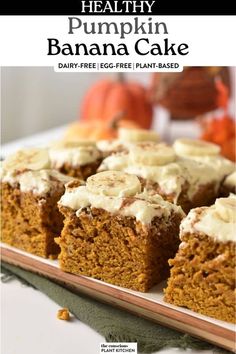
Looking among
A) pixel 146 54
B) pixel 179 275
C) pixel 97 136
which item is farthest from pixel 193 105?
pixel 179 275

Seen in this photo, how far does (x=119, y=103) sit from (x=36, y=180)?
260 centimetres

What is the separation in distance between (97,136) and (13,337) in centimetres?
226

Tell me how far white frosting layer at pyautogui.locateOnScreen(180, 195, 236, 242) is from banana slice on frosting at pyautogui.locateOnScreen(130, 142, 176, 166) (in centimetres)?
69

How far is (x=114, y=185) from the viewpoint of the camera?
2.61 meters

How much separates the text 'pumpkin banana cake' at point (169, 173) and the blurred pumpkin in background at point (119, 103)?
212cm

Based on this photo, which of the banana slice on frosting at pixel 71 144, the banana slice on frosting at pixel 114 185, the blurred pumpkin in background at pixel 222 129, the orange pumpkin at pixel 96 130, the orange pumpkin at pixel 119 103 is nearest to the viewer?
the banana slice on frosting at pixel 114 185

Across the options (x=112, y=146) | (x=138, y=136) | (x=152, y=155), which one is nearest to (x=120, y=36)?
(x=152, y=155)

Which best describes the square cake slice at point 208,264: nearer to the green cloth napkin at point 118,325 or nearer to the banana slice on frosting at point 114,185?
the green cloth napkin at point 118,325

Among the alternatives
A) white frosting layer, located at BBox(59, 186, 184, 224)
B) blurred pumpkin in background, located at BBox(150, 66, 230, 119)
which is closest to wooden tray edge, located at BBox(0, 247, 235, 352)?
white frosting layer, located at BBox(59, 186, 184, 224)

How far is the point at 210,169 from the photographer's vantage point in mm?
3227

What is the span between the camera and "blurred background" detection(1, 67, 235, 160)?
4.89 meters

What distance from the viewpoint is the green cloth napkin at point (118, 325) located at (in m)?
2.39

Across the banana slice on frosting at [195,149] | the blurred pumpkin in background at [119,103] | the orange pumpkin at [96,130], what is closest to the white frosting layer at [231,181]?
the banana slice on frosting at [195,149]

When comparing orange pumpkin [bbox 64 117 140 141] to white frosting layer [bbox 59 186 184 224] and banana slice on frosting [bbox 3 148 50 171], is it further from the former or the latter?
white frosting layer [bbox 59 186 184 224]
